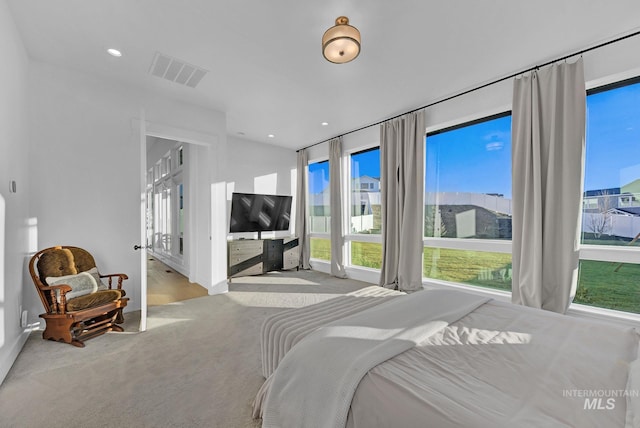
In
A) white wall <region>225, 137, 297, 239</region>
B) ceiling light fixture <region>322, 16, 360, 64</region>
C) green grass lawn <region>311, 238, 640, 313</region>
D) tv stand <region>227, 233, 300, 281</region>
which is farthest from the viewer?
white wall <region>225, 137, 297, 239</region>

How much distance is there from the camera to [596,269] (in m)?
2.93

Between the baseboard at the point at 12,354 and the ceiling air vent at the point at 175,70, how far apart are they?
116 inches

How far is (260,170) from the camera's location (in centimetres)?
625

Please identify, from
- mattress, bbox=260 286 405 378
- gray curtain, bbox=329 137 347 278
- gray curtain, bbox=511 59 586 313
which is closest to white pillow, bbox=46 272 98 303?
mattress, bbox=260 286 405 378

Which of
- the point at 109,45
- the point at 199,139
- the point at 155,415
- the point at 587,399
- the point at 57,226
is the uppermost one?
the point at 109,45

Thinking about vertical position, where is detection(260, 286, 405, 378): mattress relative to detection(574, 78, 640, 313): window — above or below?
below

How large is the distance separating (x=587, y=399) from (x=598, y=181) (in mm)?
2983

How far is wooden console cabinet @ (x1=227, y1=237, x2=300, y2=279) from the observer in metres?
5.40

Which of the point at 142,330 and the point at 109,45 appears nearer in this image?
the point at 109,45

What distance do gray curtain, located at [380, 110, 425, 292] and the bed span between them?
8.24 ft

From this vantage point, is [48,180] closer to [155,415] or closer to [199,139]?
[199,139]

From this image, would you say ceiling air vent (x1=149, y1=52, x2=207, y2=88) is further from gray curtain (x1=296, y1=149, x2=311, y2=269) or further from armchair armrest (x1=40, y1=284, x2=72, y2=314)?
gray curtain (x1=296, y1=149, x2=311, y2=269)

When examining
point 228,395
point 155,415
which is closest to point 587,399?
point 228,395

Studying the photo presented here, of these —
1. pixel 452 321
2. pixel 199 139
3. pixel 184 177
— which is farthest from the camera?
pixel 184 177
